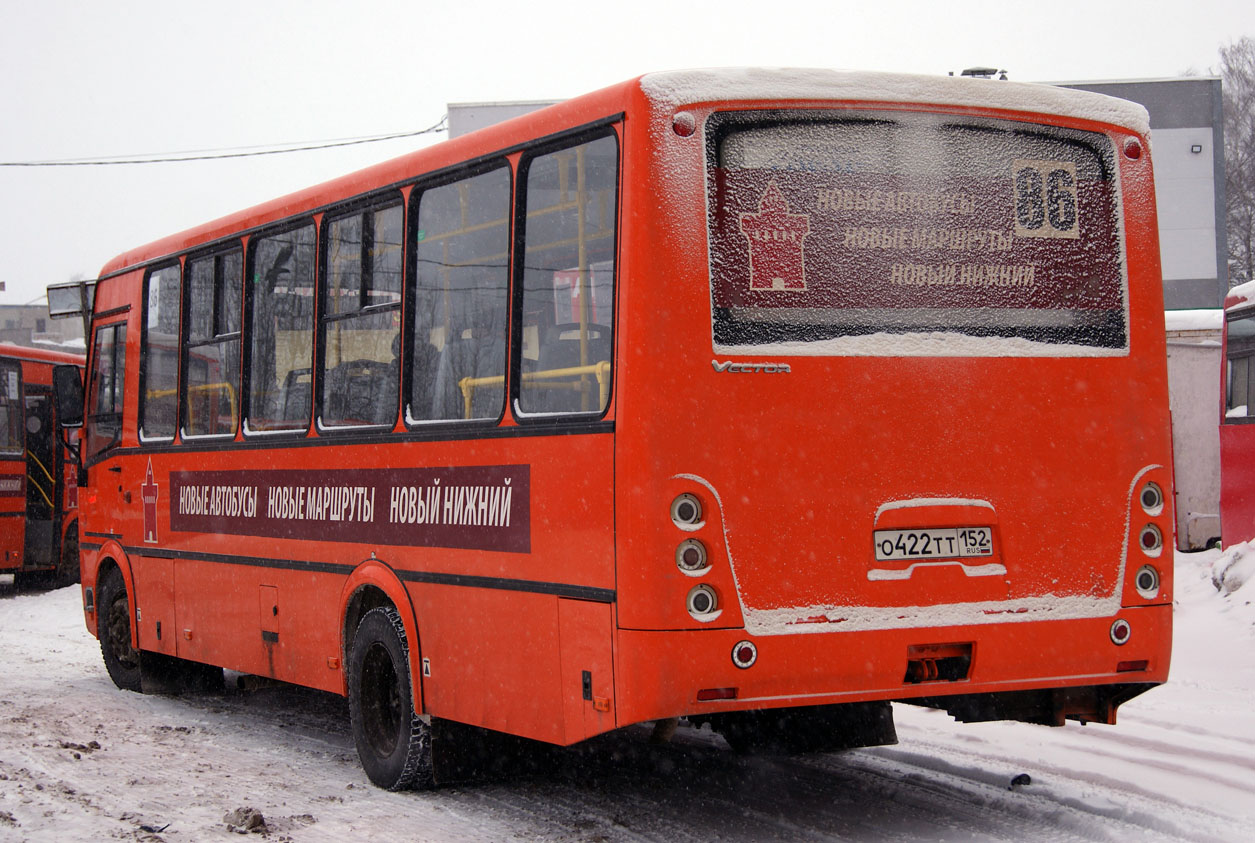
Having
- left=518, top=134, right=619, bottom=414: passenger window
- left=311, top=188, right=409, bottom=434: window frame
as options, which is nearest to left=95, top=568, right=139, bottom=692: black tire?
left=311, top=188, right=409, bottom=434: window frame

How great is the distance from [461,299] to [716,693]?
2373 mm

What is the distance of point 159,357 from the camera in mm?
10109

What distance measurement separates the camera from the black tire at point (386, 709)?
22.9 ft

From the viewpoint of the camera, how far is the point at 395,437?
23.1 ft

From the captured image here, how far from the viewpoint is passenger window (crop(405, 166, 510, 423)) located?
6254mm

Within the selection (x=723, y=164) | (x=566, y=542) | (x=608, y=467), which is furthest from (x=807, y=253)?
(x=566, y=542)

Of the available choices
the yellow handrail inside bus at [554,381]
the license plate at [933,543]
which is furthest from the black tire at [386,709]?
the license plate at [933,543]

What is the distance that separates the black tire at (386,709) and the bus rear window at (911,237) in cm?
279

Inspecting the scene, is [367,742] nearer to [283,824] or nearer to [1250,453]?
[283,824]

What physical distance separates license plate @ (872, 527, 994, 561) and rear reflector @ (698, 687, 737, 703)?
0.80 metres

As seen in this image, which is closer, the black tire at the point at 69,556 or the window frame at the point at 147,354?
the window frame at the point at 147,354

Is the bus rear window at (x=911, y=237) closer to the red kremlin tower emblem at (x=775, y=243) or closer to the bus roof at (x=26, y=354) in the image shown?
the red kremlin tower emblem at (x=775, y=243)

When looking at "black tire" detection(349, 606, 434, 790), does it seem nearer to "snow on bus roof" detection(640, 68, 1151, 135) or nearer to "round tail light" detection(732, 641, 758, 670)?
"round tail light" detection(732, 641, 758, 670)

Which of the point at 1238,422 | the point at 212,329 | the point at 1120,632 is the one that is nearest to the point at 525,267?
the point at 1120,632
